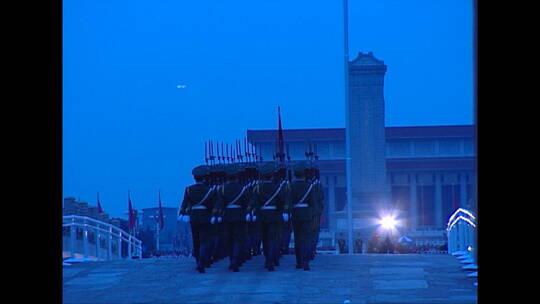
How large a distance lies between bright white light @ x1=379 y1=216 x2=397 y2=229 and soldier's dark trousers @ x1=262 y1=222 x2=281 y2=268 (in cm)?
2820

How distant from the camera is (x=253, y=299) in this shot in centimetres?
1048

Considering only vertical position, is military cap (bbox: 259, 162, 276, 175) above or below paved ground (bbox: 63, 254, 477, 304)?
above

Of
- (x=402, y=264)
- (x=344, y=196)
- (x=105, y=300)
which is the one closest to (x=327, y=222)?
(x=344, y=196)

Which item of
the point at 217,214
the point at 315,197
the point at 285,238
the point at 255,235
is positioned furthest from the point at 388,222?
the point at 217,214

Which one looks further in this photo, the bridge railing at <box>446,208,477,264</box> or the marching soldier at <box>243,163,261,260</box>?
the bridge railing at <box>446,208,477,264</box>

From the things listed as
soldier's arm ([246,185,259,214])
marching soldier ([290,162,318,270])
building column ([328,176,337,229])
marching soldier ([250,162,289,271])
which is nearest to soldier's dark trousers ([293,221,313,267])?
marching soldier ([290,162,318,270])

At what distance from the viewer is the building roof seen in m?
50.7

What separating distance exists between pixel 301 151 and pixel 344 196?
4.01 meters

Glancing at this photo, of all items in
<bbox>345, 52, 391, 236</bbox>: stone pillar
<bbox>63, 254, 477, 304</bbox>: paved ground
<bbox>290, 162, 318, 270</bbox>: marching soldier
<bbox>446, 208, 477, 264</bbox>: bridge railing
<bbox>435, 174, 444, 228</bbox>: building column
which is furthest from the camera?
<bbox>435, 174, 444, 228</bbox>: building column

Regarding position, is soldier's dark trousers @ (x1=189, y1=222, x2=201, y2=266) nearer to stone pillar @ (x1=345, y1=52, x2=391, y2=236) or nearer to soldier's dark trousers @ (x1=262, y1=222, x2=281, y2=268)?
soldier's dark trousers @ (x1=262, y1=222, x2=281, y2=268)

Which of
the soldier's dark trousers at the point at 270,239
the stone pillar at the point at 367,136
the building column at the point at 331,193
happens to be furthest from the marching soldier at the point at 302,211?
the building column at the point at 331,193

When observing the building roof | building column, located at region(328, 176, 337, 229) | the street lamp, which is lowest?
the street lamp

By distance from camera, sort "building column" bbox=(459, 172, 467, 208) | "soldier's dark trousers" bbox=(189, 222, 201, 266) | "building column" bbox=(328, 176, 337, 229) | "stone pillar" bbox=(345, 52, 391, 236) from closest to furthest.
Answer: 1. "soldier's dark trousers" bbox=(189, 222, 201, 266)
2. "stone pillar" bbox=(345, 52, 391, 236)
3. "building column" bbox=(328, 176, 337, 229)
4. "building column" bbox=(459, 172, 467, 208)

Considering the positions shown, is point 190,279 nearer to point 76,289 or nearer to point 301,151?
point 76,289
